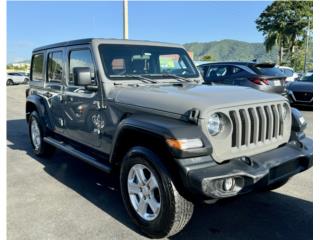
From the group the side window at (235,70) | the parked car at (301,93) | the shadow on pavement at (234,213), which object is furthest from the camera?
the parked car at (301,93)

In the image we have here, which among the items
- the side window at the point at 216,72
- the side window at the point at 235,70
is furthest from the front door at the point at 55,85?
the side window at the point at 235,70

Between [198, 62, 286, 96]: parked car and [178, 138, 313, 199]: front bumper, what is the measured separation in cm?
672

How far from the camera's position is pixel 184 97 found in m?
3.28

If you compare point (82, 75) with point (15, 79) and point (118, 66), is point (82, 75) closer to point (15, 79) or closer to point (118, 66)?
point (118, 66)

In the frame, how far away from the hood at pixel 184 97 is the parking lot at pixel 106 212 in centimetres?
102

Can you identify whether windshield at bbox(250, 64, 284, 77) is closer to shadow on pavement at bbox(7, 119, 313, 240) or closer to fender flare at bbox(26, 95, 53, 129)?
shadow on pavement at bbox(7, 119, 313, 240)

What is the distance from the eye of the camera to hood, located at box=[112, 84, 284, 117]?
3098 millimetres

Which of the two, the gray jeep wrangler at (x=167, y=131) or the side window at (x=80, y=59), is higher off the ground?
the side window at (x=80, y=59)

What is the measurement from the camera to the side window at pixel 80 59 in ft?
14.1

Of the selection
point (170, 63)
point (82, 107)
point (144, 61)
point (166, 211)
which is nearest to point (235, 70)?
point (170, 63)

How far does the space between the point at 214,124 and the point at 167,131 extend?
Answer: 49 centimetres

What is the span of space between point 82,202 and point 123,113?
134 centimetres

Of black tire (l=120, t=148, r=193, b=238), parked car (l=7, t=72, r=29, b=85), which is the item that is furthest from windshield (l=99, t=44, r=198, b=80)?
parked car (l=7, t=72, r=29, b=85)

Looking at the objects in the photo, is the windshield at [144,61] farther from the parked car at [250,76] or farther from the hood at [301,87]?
the hood at [301,87]
